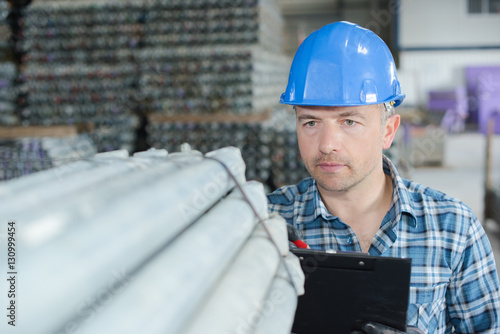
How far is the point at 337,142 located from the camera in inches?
53.7

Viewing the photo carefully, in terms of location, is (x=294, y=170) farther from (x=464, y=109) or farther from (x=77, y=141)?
(x=464, y=109)

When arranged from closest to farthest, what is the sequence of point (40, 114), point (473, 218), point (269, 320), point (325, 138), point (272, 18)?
point (269, 320)
point (325, 138)
point (473, 218)
point (40, 114)
point (272, 18)

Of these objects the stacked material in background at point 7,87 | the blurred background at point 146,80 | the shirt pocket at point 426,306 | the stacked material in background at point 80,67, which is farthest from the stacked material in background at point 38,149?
the shirt pocket at point 426,306

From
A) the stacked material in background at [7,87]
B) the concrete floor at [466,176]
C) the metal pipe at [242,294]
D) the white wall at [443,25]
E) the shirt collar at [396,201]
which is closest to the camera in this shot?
the metal pipe at [242,294]

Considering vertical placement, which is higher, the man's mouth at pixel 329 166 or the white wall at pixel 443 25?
the white wall at pixel 443 25

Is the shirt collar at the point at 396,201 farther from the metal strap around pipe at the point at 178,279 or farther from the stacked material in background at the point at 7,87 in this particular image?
the stacked material in background at the point at 7,87

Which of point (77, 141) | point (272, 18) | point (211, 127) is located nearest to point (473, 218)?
point (211, 127)

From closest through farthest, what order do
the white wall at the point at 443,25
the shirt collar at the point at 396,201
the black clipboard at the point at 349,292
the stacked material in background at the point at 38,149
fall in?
the black clipboard at the point at 349,292 → the shirt collar at the point at 396,201 → the stacked material in background at the point at 38,149 → the white wall at the point at 443,25

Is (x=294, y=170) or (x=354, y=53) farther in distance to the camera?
(x=294, y=170)

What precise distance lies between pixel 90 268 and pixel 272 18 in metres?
6.09

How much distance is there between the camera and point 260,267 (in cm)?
67

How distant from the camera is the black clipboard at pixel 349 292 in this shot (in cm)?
91

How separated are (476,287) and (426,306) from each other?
0.59 feet

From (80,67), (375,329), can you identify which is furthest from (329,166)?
(80,67)
